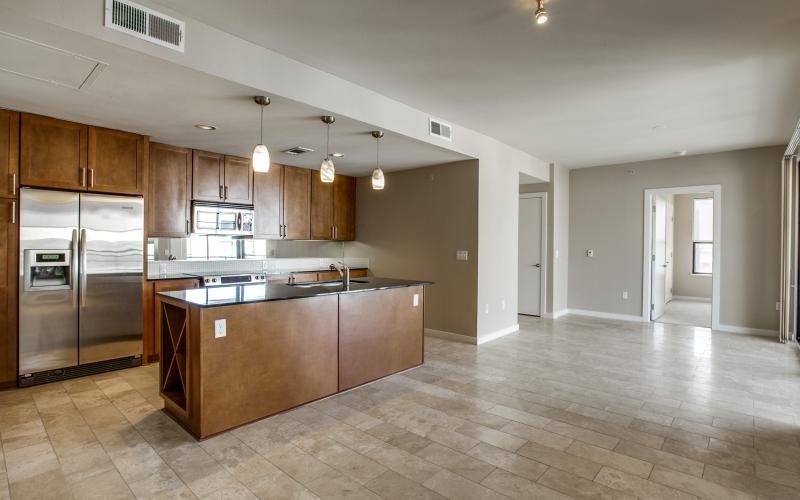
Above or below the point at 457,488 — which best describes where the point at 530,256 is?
above

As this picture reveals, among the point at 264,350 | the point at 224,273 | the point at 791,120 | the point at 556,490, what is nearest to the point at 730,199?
the point at 791,120

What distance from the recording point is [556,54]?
301 cm

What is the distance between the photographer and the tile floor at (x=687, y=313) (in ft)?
22.3

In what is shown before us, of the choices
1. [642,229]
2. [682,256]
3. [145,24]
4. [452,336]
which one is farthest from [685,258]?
[145,24]

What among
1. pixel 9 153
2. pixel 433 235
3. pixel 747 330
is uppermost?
pixel 9 153

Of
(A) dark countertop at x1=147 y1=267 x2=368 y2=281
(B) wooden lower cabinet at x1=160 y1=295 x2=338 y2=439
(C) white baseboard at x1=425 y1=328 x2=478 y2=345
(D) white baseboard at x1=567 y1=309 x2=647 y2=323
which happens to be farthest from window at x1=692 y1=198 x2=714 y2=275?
(B) wooden lower cabinet at x1=160 y1=295 x2=338 y2=439

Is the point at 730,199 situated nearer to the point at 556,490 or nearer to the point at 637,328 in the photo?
the point at 637,328

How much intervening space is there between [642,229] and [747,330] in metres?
1.98

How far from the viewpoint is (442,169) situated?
5.65 meters

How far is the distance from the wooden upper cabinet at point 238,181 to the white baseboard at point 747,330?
7.01 metres

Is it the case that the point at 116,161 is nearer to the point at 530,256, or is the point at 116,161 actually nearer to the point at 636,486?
the point at 636,486

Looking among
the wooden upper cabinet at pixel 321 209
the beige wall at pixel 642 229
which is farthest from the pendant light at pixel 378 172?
the beige wall at pixel 642 229

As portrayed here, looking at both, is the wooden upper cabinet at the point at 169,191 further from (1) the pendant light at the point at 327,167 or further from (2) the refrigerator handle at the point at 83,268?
(1) the pendant light at the point at 327,167

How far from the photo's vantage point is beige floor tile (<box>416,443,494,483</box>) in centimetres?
229
